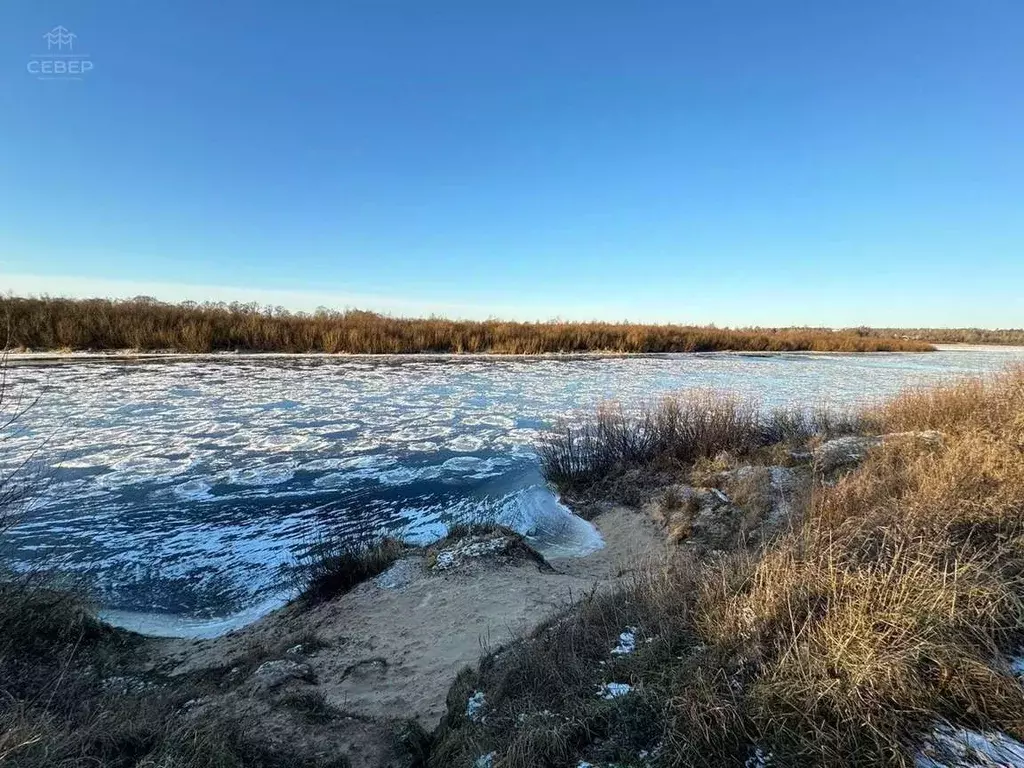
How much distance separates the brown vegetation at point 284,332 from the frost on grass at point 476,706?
18.9 m

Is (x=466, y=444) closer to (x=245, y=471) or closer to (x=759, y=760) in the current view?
(x=245, y=471)

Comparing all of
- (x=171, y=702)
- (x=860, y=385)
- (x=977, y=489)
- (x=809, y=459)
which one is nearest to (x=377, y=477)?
(x=171, y=702)

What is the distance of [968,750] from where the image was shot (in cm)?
180

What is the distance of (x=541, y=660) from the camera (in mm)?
2994

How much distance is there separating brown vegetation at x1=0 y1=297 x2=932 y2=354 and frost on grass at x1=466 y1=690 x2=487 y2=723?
62.0 feet

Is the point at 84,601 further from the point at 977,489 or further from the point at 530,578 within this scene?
the point at 977,489

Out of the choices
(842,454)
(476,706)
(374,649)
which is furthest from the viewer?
(842,454)

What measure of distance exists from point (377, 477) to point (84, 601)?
4.24 meters

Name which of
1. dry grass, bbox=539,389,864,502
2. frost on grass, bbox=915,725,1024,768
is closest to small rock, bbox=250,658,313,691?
frost on grass, bbox=915,725,1024,768

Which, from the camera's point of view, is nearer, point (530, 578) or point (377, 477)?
point (530, 578)

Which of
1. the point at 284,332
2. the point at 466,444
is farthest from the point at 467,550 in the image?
the point at 284,332

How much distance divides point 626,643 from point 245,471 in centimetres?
731

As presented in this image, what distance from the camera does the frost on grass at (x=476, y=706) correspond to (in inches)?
111

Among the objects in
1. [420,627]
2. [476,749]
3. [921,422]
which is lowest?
[420,627]
